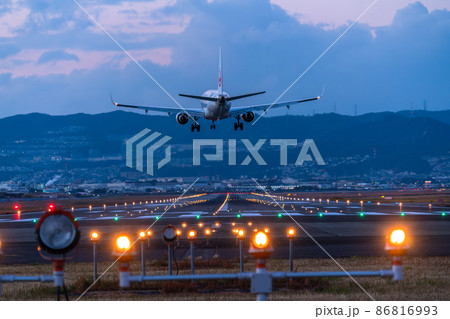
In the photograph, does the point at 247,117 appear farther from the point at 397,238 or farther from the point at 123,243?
the point at 397,238

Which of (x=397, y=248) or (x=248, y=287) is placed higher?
(x=397, y=248)

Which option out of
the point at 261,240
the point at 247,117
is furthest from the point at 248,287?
the point at 247,117

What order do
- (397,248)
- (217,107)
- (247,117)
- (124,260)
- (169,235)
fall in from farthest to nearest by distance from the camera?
(247,117) < (217,107) < (169,235) < (397,248) < (124,260)

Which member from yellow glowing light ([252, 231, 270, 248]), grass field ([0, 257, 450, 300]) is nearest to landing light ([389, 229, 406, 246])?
yellow glowing light ([252, 231, 270, 248])

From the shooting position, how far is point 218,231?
161 feet

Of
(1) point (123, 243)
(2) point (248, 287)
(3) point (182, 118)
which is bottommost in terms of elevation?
(2) point (248, 287)

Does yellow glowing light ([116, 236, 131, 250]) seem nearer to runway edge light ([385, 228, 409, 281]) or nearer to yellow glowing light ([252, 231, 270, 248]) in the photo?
yellow glowing light ([252, 231, 270, 248])

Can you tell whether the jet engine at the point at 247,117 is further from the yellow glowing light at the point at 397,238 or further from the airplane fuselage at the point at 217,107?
the yellow glowing light at the point at 397,238

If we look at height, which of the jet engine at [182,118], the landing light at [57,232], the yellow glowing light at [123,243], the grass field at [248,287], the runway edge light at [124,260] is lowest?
the grass field at [248,287]

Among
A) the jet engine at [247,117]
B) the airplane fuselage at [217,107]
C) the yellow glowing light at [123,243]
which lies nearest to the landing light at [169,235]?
the yellow glowing light at [123,243]

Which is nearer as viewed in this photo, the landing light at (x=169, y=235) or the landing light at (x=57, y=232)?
the landing light at (x=57, y=232)

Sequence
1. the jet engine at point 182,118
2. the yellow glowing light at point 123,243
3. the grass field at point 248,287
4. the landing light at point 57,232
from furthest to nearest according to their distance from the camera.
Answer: the jet engine at point 182,118, the grass field at point 248,287, the yellow glowing light at point 123,243, the landing light at point 57,232
